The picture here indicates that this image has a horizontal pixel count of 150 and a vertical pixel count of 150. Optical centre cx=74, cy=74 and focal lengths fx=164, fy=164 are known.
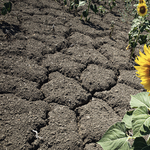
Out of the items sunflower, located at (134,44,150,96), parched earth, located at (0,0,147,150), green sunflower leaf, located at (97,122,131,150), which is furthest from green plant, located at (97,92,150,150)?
parched earth, located at (0,0,147,150)

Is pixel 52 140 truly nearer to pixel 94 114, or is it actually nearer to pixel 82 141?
pixel 82 141

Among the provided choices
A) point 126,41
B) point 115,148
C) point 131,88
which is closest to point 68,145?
point 115,148

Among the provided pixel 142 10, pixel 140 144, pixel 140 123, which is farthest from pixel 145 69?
pixel 142 10

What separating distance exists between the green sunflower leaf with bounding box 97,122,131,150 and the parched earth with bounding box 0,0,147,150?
0.29 m

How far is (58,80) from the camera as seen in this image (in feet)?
6.09

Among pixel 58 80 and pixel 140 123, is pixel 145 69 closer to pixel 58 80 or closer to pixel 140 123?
pixel 140 123

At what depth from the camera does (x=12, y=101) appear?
151cm

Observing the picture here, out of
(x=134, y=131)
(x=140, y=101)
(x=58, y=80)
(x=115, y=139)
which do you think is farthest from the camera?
(x=58, y=80)

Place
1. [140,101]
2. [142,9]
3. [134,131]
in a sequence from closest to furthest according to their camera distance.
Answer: [134,131] < [140,101] < [142,9]

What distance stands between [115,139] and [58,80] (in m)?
0.95

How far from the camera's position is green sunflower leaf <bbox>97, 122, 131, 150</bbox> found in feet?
3.60

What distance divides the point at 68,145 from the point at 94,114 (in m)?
0.40

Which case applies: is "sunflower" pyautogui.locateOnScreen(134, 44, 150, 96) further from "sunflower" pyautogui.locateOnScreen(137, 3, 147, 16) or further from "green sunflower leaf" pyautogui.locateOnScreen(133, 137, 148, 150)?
"sunflower" pyautogui.locateOnScreen(137, 3, 147, 16)

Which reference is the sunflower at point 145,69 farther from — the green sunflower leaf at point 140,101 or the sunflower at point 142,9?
the sunflower at point 142,9
